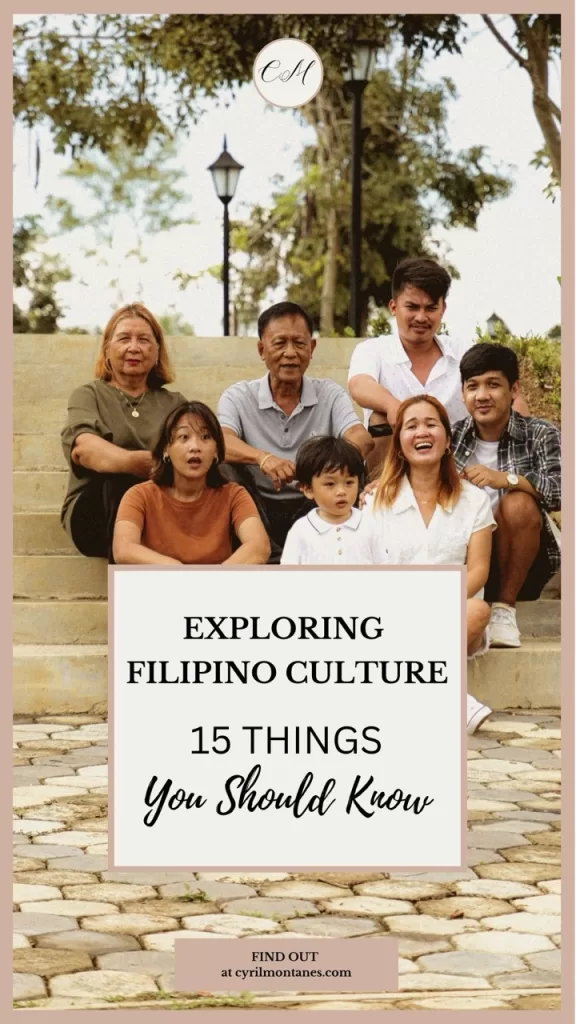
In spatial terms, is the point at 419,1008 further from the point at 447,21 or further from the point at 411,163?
the point at 411,163

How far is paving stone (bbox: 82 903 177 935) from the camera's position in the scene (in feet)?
10.5

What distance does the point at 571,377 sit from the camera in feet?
11.0

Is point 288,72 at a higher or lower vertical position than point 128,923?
higher

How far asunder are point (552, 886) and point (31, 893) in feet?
4.04

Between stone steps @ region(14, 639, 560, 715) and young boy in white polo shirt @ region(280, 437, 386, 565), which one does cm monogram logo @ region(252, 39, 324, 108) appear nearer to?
young boy in white polo shirt @ region(280, 437, 386, 565)

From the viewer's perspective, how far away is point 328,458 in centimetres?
376

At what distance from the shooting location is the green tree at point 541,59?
351cm

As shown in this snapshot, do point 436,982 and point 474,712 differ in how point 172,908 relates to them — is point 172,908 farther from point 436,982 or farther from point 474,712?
point 474,712

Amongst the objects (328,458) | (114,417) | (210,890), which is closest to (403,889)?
(210,890)

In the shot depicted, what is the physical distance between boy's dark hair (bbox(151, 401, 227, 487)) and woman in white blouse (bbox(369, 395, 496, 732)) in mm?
407

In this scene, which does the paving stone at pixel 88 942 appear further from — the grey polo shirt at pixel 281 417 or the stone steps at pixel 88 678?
the stone steps at pixel 88 678

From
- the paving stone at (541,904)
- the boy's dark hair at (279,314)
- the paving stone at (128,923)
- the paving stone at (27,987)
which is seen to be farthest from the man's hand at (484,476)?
the paving stone at (27,987)

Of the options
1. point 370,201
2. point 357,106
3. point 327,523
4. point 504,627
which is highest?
point 370,201

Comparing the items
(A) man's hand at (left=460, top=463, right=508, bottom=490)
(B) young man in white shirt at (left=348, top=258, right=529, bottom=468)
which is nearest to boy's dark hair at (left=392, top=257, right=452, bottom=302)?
(B) young man in white shirt at (left=348, top=258, right=529, bottom=468)
